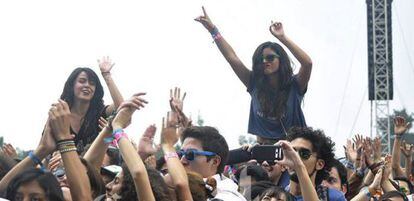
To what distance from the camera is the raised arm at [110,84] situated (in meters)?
7.04

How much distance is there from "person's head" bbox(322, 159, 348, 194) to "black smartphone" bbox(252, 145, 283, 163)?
36.3 inches

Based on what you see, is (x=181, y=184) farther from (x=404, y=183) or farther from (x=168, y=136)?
(x=404, y=183)

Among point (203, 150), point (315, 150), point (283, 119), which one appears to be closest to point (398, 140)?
point (283, 119)

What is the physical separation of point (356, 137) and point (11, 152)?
325cm

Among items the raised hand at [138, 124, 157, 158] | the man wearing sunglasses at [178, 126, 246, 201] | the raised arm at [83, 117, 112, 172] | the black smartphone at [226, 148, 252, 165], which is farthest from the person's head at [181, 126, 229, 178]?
the black smartphone at [226, 148, 252, 165]

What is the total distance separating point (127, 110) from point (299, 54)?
2348mm

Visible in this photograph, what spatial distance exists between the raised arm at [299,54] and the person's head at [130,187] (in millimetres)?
2497

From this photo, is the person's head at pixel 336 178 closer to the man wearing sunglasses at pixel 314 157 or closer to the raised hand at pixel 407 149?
the man wearing sunglasses at pixel 314 157

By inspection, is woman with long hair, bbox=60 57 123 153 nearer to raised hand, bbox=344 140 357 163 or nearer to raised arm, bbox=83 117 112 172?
raised arm, bbox=83 117 112 172

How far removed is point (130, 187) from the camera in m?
Answer: 4.89

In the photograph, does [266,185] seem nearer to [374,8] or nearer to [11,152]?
[11,152]

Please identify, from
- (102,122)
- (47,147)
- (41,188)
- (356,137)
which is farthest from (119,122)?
(356,137)

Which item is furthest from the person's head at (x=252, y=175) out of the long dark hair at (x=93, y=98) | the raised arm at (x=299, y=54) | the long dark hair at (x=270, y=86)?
the long dark hair at (x=93, y=98)

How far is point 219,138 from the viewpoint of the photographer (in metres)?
6.07
